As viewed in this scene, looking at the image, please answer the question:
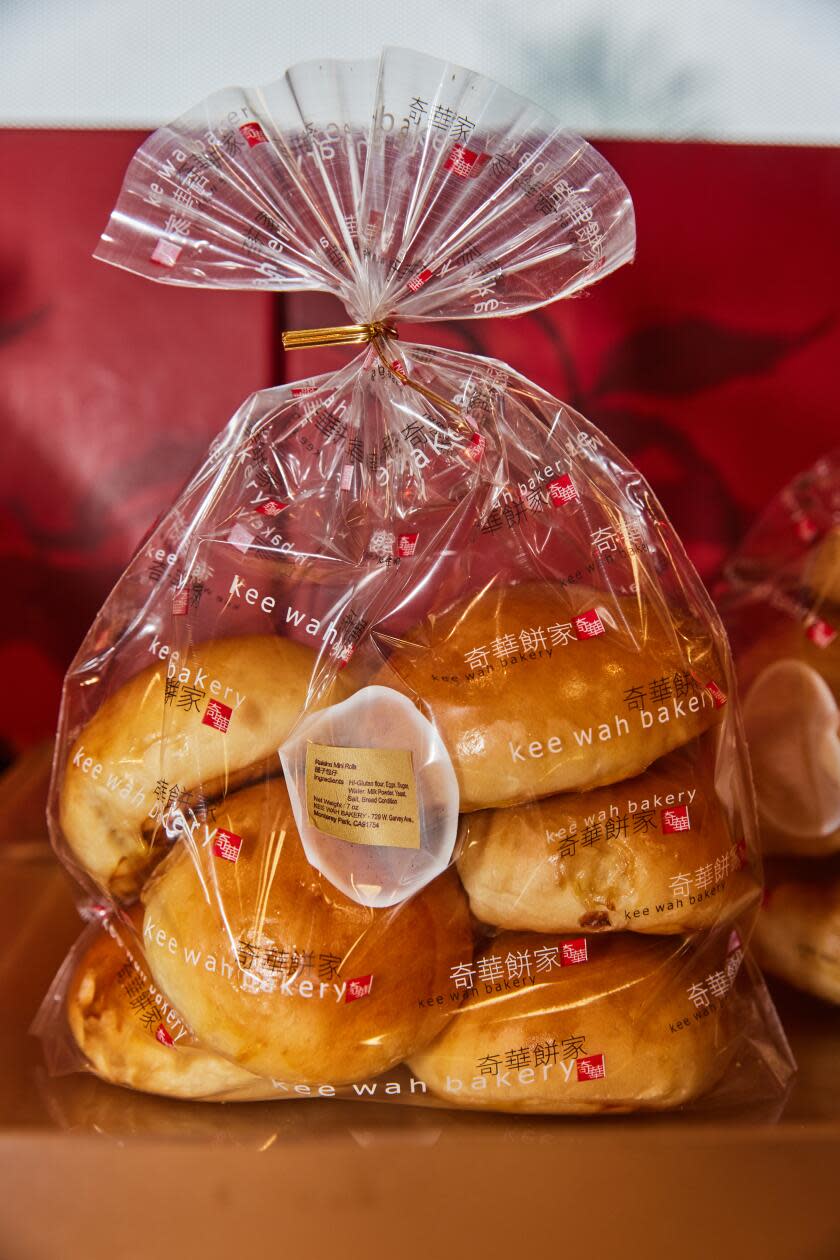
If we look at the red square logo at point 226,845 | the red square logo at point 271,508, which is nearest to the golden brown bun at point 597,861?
the red square logo at point 226,845

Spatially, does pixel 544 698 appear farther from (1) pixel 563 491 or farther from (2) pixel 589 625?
(1) pixel 563 491

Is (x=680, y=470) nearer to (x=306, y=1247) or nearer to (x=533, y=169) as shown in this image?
(x=533, y=169)

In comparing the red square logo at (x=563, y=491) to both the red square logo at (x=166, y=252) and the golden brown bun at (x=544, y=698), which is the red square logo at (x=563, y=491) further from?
the red square logo at (x=166, y=252)

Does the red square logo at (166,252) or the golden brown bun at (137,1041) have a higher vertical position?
the red square logo at (166,252)

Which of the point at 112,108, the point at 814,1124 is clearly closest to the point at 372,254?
the point at 814,1124

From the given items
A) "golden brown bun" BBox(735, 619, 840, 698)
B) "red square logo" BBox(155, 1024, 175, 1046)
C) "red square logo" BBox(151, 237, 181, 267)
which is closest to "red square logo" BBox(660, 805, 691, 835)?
"golden brown bun" BBox(735, 619, 840, 698)

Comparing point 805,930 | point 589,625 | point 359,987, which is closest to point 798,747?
point 805,930
